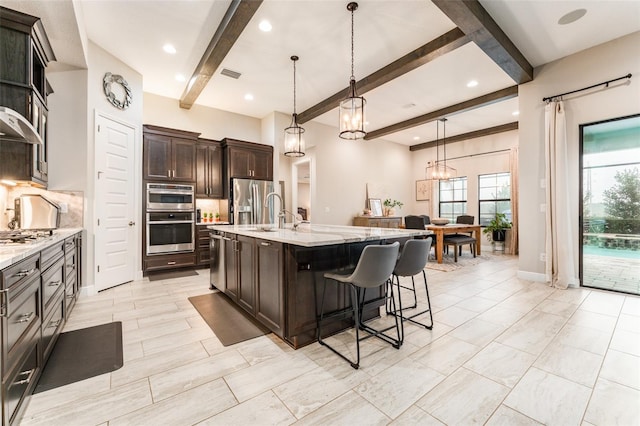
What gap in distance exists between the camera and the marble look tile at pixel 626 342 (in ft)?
6.95

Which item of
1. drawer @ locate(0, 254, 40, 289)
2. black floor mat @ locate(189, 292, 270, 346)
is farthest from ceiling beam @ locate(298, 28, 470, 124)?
drawer @ locate(0, 254, 40, 289)

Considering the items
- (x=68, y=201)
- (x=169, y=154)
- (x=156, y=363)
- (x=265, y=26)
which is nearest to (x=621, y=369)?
(x=156, y=363)

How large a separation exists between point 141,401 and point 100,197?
124 inches

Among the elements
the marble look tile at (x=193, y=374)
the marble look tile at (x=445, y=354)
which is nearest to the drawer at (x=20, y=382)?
the marble look tile at (x=193, y=374)

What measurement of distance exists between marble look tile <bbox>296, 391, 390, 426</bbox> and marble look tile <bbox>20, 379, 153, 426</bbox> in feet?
3.13

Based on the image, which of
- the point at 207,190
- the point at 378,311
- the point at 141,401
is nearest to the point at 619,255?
the point at 378,311

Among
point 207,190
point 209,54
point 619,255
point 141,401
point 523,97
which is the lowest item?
point 141,401

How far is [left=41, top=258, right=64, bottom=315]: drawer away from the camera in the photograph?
1833mm

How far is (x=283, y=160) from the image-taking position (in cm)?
811

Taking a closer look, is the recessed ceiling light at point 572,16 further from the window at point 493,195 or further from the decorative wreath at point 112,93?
the decorative wreath at point 112,93

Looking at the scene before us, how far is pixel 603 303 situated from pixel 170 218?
20.1 feet

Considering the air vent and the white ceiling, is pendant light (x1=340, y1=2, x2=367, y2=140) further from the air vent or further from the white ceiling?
the air vent

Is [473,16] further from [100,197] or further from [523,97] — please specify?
[100,197]

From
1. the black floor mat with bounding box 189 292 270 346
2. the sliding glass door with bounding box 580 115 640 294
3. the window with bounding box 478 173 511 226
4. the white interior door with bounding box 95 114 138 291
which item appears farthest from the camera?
the window with bounding box 478 173 511 226
